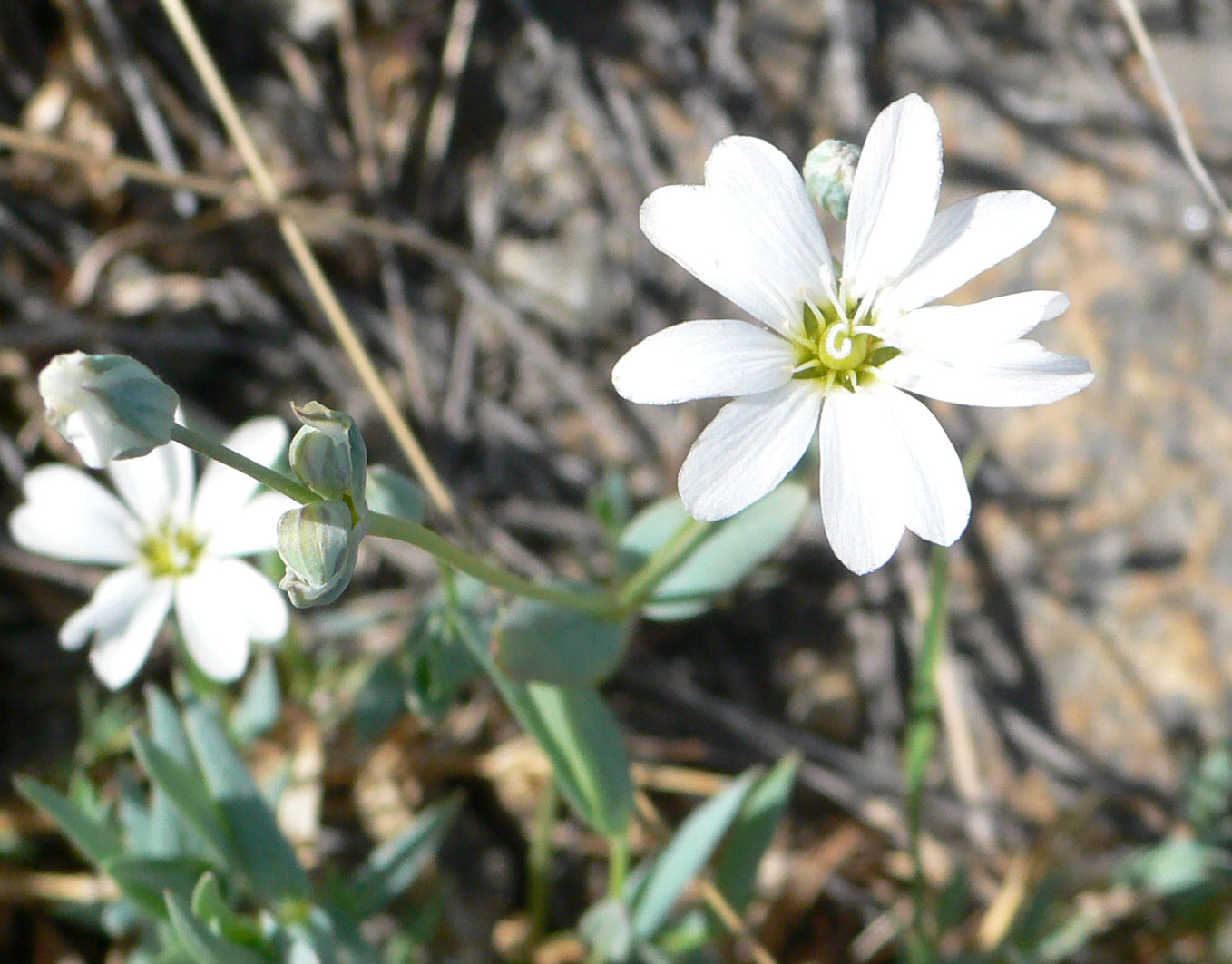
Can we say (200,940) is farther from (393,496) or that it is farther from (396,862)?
(393,496)

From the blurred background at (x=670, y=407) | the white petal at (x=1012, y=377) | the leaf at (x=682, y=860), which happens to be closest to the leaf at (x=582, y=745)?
the leaf at (x=682, y=860)

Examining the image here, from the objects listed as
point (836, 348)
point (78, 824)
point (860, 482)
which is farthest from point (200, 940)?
point (836, 348)

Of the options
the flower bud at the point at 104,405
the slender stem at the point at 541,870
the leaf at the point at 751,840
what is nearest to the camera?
the flower bud at the point at 104,405

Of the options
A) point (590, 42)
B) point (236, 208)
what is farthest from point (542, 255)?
point (236, 208)

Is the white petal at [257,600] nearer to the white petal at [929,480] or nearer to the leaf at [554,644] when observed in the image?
the leaf at [554,644]

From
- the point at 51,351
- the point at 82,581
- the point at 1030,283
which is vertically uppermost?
the point at 51,351

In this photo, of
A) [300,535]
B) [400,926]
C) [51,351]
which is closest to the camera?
[300,535]

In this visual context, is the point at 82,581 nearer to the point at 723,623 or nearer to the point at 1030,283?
the point at 723,623
